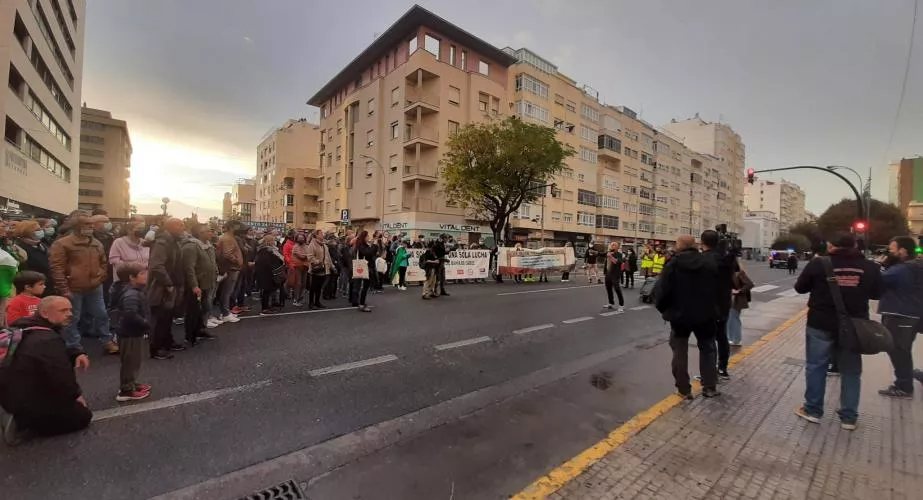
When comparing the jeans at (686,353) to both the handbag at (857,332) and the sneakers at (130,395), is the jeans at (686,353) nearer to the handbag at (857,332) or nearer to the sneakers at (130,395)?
the handbag at (857,332)

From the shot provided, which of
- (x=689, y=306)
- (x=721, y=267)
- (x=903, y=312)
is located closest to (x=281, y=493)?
(x=689, y=306)

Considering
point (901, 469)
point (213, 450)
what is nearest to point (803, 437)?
point (901, 469)

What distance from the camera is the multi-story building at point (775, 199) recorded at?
473 feet

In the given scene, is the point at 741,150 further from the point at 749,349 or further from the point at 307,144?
the point at 749,349

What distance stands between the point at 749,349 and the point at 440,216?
104 ft

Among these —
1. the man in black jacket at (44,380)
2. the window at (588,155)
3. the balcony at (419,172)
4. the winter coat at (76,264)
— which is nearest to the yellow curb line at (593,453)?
the man in black jacket at (44,380)

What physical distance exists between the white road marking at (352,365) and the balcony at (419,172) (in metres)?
31.5

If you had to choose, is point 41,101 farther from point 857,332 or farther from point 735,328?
point 857,332

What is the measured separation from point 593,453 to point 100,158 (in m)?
97.8

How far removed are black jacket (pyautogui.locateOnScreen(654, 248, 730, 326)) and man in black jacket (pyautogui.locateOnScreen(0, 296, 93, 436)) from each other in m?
5.34

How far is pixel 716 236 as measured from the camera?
4715mm

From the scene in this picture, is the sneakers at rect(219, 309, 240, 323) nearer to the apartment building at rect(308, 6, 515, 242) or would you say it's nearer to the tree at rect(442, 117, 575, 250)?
the tree at rect(442, 117, 575, 250)

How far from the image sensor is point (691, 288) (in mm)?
4367

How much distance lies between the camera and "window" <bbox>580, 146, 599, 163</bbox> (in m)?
51.1
